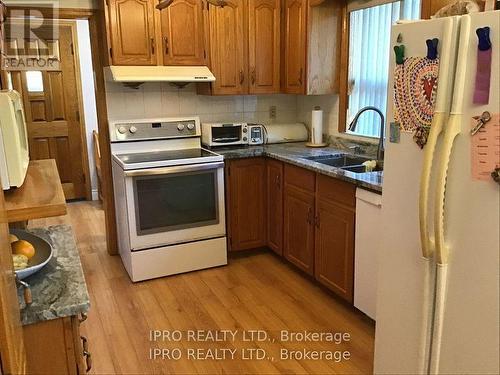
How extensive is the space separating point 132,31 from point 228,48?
0.75 metres

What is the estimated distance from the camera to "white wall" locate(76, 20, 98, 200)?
5184 mm

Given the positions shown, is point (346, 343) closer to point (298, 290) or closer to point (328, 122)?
point (298, 290)

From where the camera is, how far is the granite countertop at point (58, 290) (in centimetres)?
131

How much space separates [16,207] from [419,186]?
4.36 feet

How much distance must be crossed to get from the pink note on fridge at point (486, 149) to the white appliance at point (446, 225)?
2 cm

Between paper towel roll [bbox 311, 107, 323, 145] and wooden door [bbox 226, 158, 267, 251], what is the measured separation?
51cm

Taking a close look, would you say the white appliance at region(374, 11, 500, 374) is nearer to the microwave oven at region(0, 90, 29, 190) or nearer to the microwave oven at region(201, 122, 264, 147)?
the microwave oven at region(0, 90, 29, 190)

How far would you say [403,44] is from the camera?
1.62 m

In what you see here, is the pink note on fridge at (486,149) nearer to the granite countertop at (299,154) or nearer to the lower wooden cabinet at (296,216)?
the granite countertop at (299,154)

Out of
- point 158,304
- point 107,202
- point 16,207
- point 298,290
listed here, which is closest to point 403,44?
point 16,207

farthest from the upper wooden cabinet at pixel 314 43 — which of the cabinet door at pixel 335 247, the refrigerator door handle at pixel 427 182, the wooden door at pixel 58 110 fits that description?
the wooden door at pixel 58 110

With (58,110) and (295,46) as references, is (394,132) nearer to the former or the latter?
(295,46)

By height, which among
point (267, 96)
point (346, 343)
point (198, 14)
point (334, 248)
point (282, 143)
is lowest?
point (346, 343)

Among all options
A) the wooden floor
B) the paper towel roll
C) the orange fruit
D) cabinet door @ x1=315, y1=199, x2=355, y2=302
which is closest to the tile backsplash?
the paper towel roll
